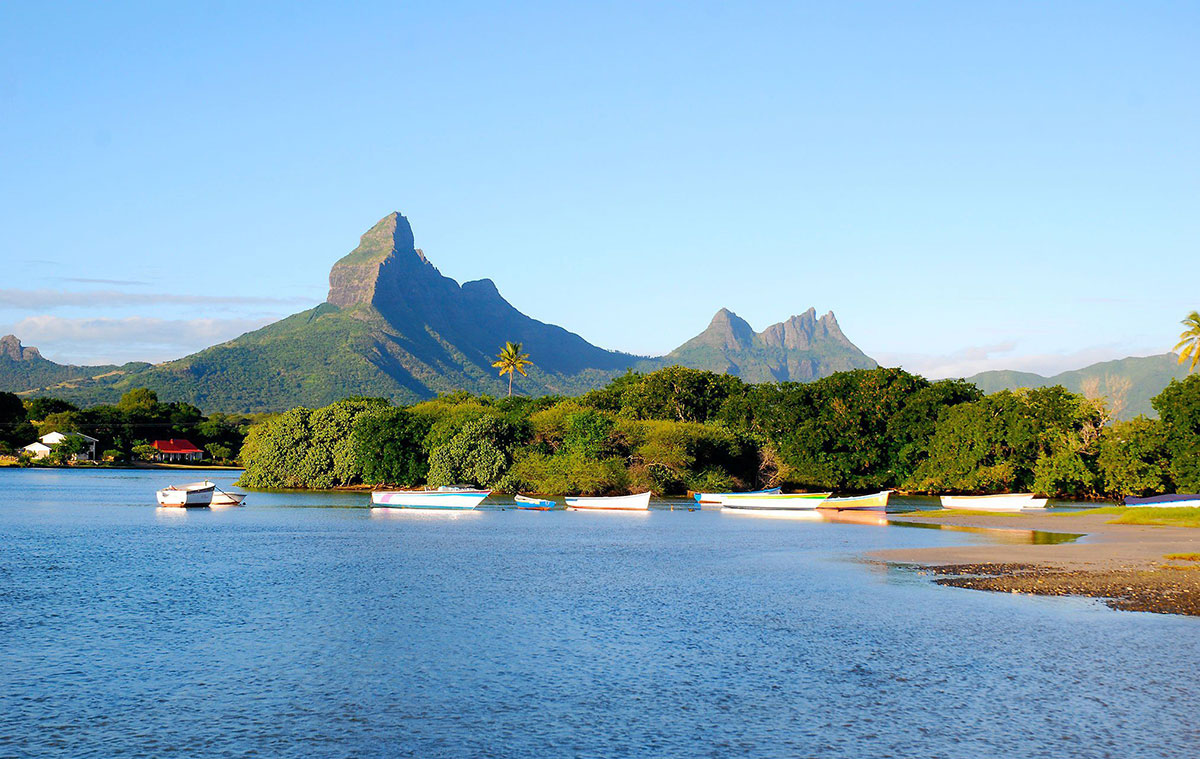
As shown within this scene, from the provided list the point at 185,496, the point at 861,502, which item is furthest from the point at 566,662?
the point at 185,496

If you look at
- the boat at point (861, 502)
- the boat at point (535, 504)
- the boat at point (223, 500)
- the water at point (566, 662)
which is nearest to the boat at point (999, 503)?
the boat at point (861, 502)

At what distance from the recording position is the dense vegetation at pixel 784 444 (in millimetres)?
100000

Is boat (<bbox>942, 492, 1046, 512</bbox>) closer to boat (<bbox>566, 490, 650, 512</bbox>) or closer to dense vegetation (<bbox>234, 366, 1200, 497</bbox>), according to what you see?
dense vegetation (<bbox>234, 366, 1200, 497</bbox>)

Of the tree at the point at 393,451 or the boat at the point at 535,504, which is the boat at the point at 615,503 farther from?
the tree at the point at 393,451

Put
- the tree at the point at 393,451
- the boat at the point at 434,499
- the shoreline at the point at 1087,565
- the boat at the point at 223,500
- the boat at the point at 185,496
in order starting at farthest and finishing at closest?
1. the tree at the point at 393,451
2. the boat at the point at 223,500
3. the boat at the point at 434,499
4. the boat at the point at 185,496
5. the shoreline at the point at 1087,565

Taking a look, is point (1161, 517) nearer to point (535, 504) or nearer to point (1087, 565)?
point (1087, 565)

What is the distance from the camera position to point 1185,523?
65938mm

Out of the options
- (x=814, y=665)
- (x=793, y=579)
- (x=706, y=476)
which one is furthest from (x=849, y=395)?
(x=814, y=665)

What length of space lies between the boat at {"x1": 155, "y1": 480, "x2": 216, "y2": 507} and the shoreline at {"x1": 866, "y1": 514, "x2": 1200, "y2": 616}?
213 ft

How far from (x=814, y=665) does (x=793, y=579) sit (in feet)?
56.0

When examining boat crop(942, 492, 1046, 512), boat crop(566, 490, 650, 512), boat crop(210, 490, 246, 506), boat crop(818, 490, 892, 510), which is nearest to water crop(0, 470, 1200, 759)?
boat crop(818, 490, 892, 510)

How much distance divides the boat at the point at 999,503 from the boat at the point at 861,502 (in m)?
6.84

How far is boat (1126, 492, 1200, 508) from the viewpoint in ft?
250

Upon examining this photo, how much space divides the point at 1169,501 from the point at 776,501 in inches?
1295
